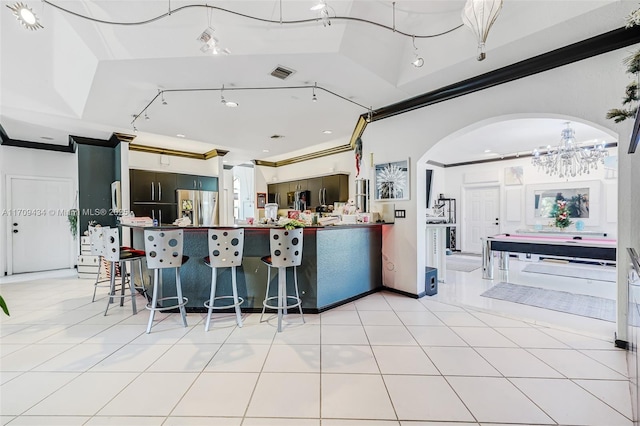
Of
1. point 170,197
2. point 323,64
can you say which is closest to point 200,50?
point 323,64

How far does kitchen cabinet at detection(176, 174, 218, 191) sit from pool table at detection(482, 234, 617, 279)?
627 cm

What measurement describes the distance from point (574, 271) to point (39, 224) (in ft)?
36.7

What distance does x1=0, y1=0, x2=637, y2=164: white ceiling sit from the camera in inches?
97.0

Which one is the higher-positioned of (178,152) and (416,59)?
(416,59)

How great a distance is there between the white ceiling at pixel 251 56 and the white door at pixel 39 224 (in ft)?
6.68

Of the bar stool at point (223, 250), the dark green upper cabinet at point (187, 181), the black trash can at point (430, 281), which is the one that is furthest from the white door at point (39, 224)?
the black trash can at point (430, 281)

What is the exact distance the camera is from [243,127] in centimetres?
483

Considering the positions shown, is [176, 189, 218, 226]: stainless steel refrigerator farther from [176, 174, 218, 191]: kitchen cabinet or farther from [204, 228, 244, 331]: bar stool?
[204, 228, 244, 331]: bar stool

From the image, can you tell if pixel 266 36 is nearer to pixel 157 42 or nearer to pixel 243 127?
pixel 157 42

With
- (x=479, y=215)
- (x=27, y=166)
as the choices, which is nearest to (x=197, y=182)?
(x=27, y=166)

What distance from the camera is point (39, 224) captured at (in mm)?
6016

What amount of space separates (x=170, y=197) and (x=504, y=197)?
8681 mm

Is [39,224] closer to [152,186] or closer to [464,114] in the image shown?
[152,186]

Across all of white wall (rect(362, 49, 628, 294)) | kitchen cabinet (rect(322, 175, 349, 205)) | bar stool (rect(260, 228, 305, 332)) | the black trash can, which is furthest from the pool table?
bar stool (rect(260, 228, 305, 332))
